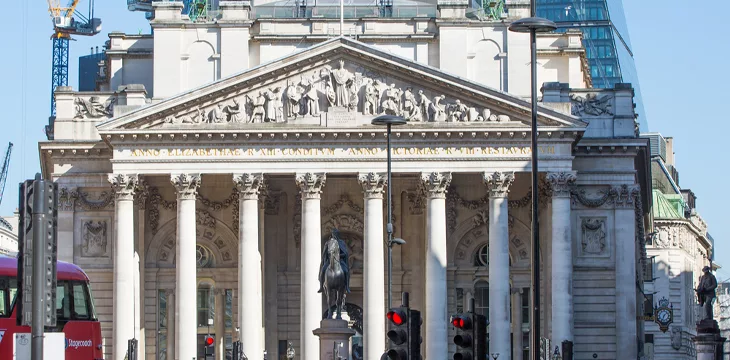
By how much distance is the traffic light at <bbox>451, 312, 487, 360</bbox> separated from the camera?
1335 inches

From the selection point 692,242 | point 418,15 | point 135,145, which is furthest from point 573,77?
point 692,242

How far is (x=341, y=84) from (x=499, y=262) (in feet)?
35.5

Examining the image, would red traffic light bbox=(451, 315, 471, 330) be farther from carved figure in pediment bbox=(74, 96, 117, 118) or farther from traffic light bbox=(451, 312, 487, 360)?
carved figure in pediment bbox=(74, 96, 117, 118)

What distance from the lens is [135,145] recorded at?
269 feet

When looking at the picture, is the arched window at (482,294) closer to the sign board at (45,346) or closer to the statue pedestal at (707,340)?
the statue pedestal at (707,340)

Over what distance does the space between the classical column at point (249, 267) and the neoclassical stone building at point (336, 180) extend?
10cm

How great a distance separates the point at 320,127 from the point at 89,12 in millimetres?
97492

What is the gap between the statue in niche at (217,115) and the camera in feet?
268

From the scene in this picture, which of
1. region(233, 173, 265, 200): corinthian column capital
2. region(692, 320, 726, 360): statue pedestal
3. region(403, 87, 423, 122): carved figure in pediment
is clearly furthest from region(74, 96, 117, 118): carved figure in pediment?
region(692, 320, 726, 360): statue pedestal

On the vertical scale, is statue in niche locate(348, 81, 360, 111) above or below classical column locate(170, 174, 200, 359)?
above

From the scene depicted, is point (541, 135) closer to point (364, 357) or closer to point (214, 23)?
point (364, 357)

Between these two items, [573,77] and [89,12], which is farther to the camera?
[89,12]

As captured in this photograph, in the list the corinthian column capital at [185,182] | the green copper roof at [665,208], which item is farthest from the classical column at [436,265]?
the green copper roof at [665,208]

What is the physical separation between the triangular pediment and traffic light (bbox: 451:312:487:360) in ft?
152
